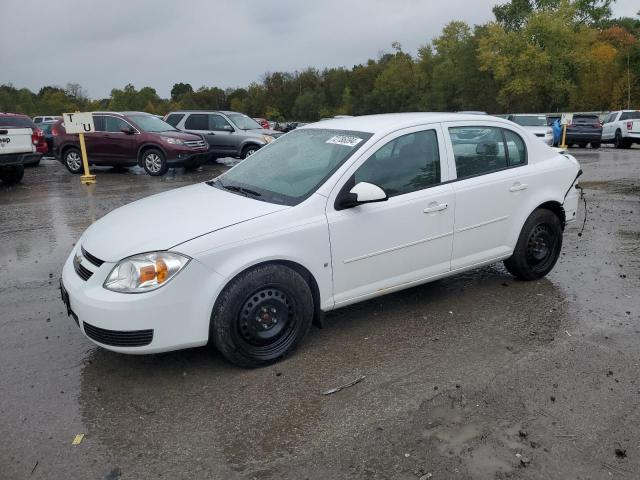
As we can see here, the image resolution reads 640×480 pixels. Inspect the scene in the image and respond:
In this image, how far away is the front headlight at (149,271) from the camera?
11.2ft

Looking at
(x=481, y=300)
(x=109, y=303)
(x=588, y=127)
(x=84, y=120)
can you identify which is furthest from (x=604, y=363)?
(x=588, y=127)

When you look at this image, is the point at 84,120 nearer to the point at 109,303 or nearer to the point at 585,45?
the point at 109,303

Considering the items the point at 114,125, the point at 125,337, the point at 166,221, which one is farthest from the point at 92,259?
the point at 114,125

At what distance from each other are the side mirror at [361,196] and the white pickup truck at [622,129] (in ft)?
77.5

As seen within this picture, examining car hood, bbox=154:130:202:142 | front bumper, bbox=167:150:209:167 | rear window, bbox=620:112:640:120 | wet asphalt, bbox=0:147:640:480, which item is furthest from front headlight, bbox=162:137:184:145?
rear window, bbox=620:112:640:120

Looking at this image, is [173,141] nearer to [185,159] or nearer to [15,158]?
[185,159]

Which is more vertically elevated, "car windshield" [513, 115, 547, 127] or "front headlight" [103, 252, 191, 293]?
"car windshield" [513, 115, 547, 127]

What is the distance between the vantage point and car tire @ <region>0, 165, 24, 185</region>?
13.7 meters

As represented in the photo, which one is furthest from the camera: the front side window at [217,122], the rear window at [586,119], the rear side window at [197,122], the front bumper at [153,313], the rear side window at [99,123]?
the rear window at [586,119]

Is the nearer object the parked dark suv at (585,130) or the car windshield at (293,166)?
the car windshield at (293,166)

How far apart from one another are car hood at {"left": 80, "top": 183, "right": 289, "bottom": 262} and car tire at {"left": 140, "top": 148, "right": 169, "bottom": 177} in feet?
34.7

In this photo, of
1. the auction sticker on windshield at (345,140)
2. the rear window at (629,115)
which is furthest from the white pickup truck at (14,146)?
the rear window at (629,115)

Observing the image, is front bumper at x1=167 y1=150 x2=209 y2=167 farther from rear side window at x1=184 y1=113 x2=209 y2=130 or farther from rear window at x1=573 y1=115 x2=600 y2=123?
rear window at x1=573 y1=115 x2=600 y2=123

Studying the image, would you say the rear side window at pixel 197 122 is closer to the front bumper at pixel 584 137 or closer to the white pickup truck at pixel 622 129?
the front bumper at pixel 584 137
